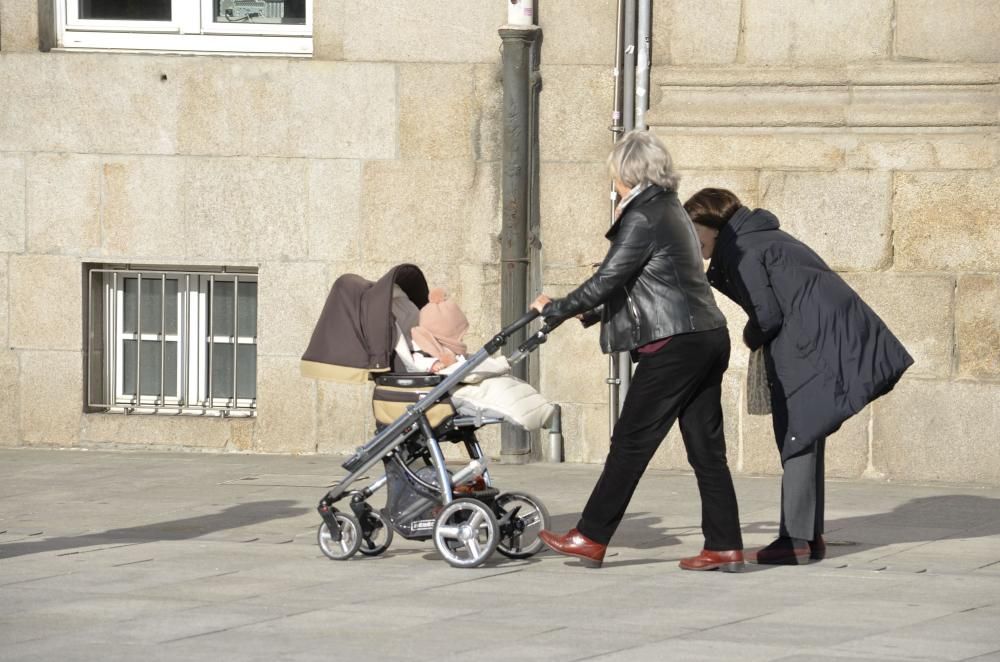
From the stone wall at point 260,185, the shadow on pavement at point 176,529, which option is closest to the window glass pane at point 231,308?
the stone wall at point 260,185

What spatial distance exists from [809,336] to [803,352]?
71mm

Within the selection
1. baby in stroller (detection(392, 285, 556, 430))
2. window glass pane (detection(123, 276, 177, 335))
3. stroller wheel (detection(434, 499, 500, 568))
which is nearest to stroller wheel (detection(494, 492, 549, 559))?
stroller wheel (detection(434, 499, 500, 568))

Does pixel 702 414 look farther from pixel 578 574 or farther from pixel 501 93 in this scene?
pixel 501 93

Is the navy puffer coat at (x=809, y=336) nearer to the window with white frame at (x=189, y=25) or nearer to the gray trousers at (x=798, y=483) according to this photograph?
the gray trousers at (x=798, y=483)

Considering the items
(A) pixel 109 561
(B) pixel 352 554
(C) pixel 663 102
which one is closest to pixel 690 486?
(C) pixel 663 102

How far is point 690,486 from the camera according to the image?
395 inches

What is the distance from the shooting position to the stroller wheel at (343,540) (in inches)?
299

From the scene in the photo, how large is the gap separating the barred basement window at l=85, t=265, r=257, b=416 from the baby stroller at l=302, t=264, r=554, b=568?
4074 mm

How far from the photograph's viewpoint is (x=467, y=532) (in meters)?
7.29

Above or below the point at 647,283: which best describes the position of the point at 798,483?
below

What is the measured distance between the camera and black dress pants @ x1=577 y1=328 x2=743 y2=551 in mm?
7234

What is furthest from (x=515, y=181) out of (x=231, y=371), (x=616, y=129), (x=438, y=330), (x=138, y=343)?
(x=438, y=330)

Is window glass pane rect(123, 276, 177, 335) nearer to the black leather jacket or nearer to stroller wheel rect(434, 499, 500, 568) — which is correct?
stroller wheel rect(434, 499, 500, 568)

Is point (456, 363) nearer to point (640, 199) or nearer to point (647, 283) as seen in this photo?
point (647, 283)
